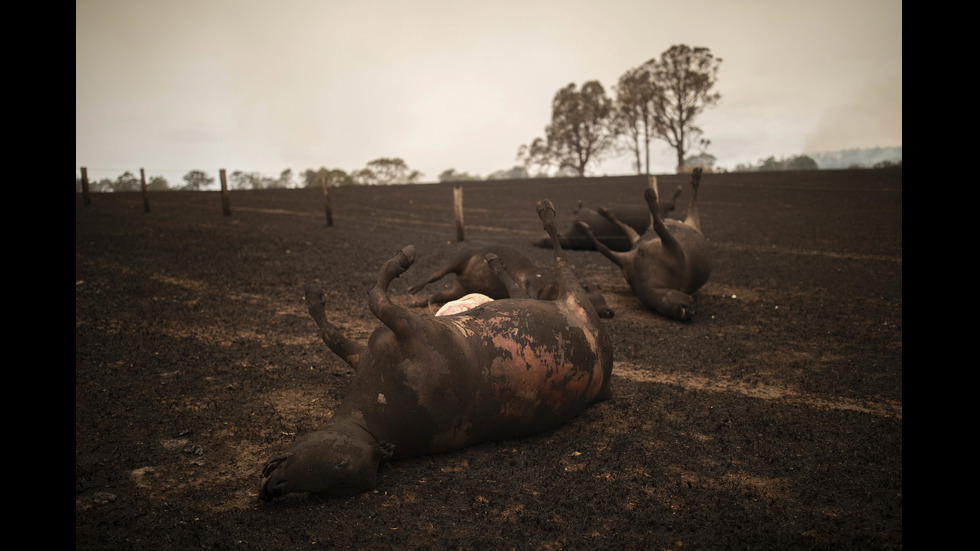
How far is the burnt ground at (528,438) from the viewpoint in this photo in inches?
106

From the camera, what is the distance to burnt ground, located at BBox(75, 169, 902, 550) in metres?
2.68

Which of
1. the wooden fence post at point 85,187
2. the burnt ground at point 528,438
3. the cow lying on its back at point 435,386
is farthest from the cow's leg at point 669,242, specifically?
the wooden fence post at point 85,187

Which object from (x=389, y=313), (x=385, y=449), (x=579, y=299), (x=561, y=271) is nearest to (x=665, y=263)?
(x=561, y=271)

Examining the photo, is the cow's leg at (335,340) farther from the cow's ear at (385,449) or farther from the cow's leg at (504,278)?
the cow's leg at (504,278)

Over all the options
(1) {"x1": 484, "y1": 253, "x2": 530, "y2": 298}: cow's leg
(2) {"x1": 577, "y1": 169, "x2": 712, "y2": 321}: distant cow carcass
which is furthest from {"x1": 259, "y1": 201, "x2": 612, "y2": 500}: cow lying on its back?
(2) {"x1": 577, "y1": 169, "x2": 712, "y2": 321}: distant cow carcass

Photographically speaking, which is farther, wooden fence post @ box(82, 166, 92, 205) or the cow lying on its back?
wooden fence post @ box(82, 166, 92, 205)

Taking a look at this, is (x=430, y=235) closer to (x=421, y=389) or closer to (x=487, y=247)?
(x=487, y=247)

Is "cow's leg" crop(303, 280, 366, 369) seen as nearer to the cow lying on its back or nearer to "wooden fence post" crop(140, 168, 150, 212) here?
the cow lying on its back

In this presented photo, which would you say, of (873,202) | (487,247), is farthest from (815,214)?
(487,247)

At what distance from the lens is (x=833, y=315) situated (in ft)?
22.6

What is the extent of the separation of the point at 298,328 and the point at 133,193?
19139mm

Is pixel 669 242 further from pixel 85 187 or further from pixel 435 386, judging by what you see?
pixel 85 187

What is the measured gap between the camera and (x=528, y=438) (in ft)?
11.7

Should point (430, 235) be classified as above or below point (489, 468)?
above
